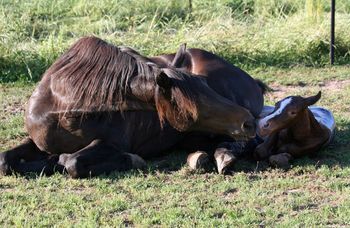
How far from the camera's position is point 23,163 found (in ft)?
18.6

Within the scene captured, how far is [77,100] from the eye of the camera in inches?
217

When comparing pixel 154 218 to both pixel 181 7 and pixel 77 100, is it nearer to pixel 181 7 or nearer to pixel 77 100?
pixel 77 100

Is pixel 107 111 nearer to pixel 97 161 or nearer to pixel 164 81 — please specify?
pixel 97 161

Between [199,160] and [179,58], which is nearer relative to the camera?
[199,160]

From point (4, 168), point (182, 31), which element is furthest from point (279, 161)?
point (182, 31)

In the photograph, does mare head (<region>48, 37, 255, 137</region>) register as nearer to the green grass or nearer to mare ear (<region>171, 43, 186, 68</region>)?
the green grass

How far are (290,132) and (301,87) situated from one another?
294 cm

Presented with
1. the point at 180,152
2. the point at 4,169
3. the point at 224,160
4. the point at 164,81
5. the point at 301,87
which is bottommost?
the point at 301,87

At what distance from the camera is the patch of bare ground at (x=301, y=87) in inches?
332

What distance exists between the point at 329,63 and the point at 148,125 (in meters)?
4.59

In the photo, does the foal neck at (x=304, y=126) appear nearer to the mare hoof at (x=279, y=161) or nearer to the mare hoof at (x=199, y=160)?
the mare hoof at (x=279, y=161)

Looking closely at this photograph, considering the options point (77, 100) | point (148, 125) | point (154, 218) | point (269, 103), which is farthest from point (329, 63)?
point (154, 218)

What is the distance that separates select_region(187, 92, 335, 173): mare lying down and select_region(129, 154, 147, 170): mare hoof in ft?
1.18

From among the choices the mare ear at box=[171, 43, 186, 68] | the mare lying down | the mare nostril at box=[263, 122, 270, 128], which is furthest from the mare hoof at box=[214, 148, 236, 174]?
the mare ear at box=[171, 43, 186, 68]
